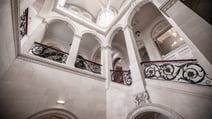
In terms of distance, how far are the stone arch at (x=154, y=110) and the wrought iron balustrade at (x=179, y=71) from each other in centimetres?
91

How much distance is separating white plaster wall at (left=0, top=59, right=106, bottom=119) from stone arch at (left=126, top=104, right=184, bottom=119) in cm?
140

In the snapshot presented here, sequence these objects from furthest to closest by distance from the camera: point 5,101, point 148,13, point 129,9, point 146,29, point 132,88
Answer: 1. point 146,29
2. point 148,13
3. point 129,9
4. point 132,88
5. point 5,101

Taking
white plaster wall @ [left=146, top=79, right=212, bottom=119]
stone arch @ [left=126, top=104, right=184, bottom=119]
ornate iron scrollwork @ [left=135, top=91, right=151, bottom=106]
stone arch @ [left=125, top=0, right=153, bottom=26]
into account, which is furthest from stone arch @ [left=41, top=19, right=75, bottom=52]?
white plaster wall @ [left=146, top=79, right=212, bottom=119]

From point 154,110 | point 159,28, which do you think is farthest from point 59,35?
point 154,110

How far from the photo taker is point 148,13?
7512mm

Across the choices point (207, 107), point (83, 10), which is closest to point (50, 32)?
point (83, 10)

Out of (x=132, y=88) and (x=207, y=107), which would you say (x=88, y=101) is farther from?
(x=207, y=107)

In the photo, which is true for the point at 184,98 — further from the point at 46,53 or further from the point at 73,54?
the point at 46,53

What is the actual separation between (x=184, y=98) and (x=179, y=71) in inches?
32.9

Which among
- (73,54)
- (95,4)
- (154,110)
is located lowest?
(154,110)

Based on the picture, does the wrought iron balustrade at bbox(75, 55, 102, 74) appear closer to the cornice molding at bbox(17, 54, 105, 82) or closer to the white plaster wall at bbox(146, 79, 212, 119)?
the cornice molding at bbox(17, 54, 105, 82)

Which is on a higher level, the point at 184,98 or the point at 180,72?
the point at 180,72

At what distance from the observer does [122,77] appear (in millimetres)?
5820

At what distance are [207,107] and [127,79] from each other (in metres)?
2.89
